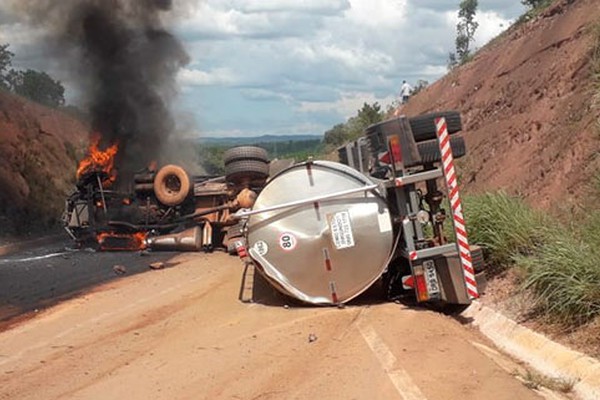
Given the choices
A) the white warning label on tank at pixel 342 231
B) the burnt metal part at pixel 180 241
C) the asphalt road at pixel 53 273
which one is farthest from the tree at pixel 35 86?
the white warning label on tank at pixel 342 231

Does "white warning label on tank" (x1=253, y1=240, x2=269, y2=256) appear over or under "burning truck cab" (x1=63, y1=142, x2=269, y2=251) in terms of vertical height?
under

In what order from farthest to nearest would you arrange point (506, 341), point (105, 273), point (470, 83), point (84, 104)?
point (84, 104) → point (470, 83) → point (105, 273) → point (506, 341)

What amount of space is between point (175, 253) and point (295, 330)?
7967 mm

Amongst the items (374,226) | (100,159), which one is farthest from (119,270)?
(100,159)

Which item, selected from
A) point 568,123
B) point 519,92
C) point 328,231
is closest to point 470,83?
point 519,92

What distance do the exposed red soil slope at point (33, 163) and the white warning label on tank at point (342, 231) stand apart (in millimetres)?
13705

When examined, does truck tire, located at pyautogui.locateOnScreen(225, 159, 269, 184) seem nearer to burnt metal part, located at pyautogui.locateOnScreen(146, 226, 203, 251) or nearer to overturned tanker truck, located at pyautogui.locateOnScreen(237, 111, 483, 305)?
burnt metal part, located at pyautogui.locateOnScreen(146, 226, 203, 251)

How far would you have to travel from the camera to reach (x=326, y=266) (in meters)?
8.48

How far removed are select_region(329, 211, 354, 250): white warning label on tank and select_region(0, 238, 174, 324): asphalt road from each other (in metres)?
4.33

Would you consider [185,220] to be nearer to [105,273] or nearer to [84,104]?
[105,273]

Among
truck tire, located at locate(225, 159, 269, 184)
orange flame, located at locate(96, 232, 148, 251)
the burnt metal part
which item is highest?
truck tire, located at locate(225, 159, 269, 184)

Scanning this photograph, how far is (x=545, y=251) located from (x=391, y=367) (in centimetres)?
205

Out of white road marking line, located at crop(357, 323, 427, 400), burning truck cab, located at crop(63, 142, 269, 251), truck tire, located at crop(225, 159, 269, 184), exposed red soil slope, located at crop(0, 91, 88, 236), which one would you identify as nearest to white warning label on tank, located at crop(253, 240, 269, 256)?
white road marking line, located at crop(357, 323, 427, 400)

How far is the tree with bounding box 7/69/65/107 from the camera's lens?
41438mm
